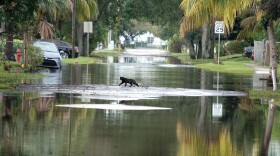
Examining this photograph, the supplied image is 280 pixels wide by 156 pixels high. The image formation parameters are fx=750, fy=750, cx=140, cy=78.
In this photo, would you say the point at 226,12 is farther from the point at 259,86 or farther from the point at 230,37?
the point at 230,37

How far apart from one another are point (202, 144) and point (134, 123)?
293cm

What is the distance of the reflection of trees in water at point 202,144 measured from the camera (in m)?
11.8

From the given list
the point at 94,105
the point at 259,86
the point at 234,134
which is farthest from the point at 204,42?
the point at 234,134

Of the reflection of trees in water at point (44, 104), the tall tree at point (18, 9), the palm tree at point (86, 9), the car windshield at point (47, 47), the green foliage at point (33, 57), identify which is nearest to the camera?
the reflection of trees in water at point (44, 104)

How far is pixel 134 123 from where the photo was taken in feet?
50.4

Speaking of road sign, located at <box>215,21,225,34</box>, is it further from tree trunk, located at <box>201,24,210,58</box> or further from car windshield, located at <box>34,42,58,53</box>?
car windshield, located at <box>34,42,58,53</box>

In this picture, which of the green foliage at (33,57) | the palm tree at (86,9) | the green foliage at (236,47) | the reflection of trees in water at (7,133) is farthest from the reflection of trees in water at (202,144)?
the green foliage at (236,47)

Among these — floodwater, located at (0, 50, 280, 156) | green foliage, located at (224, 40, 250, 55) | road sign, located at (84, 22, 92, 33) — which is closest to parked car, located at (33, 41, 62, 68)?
floodwater, located at (0, 50, 280, 156)

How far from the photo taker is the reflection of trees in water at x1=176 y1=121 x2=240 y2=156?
11766 mm

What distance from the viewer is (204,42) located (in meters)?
64.0

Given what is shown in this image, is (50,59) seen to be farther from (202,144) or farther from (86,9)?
(202,144)

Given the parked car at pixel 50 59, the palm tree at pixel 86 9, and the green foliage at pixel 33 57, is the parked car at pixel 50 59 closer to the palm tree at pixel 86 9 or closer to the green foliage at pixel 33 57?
the green foliage at pixel 33 57

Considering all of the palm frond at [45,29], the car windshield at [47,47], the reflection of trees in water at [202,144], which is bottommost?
the reflection of trees in water at [202,144]

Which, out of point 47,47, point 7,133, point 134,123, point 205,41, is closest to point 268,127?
point 134,123
